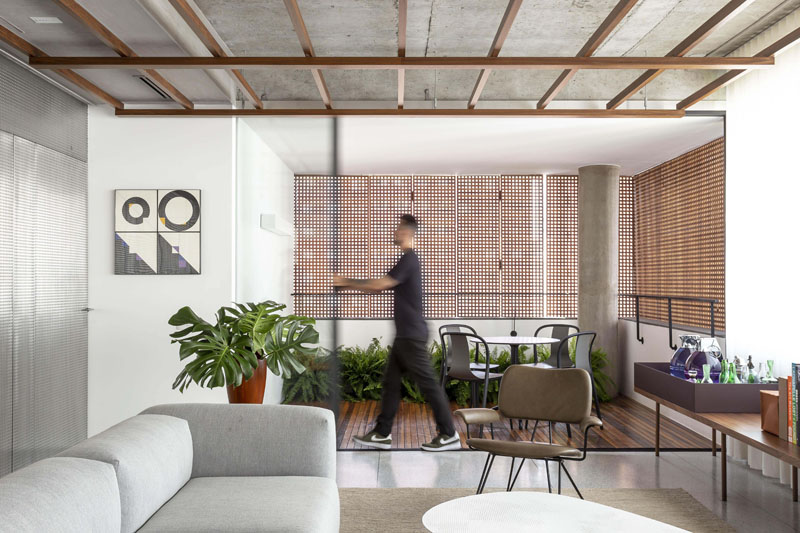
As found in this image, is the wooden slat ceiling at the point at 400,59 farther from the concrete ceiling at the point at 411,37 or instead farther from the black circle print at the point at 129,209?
the black circle print at the point at 129,209

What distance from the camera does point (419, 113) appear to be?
5023 millimetres

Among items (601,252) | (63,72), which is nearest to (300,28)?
(63,72)

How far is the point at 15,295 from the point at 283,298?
1.90 meters

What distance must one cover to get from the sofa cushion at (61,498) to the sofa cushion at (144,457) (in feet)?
0.34

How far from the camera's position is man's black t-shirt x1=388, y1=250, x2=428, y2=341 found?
4.83 metres

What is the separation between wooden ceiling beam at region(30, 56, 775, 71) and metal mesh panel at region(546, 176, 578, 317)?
486 cm

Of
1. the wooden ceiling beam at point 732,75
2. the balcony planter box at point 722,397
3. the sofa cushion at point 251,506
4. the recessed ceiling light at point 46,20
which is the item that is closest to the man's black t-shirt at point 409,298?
the balcony planter box at point 722,397

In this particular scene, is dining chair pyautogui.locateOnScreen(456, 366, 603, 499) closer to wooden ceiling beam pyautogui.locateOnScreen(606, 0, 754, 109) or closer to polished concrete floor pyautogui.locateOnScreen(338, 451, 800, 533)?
polished concrete floor pyautogui.locateOnScreen(338, 451, 800, 533)

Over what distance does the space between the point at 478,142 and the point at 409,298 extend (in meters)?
2.17

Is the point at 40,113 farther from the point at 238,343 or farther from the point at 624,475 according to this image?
the point at 624,475

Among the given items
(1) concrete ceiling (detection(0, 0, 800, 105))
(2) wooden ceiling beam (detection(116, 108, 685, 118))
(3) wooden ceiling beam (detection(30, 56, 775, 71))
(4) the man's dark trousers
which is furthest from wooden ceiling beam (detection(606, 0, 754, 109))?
(4) the man's dark trousers

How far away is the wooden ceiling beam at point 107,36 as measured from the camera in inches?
128

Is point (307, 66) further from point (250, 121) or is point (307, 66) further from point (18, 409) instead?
point (18, 409)

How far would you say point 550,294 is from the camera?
8.76 metres
